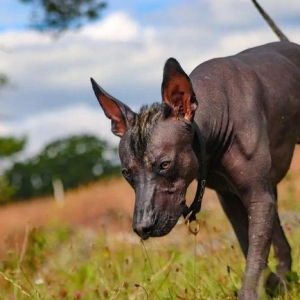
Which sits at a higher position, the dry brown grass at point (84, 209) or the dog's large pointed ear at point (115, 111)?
the dog's large pointed ear at point (115, 111)

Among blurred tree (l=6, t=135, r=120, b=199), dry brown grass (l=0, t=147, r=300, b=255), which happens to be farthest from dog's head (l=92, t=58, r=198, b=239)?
blurred tree (l=6, t=135, r=120, b=199)

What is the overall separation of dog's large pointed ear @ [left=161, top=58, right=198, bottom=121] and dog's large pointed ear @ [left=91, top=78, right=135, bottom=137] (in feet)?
0.76

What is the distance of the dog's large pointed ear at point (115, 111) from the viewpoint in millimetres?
5547

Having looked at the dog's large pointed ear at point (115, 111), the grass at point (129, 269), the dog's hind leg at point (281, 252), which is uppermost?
the dog's large pointed ear at point (115, 111)

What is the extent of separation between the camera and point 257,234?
18.8 ft

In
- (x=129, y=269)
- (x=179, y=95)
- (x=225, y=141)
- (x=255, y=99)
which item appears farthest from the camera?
(x=129, y=269)

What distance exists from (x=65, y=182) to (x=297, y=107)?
207 feet

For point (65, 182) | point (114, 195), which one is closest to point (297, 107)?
point (114, 195)

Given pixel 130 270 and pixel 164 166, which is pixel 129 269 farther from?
pixel 164 166

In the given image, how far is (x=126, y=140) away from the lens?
5.34 metres

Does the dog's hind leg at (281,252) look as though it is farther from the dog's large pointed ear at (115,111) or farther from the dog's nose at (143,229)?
the dog's nose at (143,229)

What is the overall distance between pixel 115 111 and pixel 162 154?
0.55 m

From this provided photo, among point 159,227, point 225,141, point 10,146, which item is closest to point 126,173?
point 159,227

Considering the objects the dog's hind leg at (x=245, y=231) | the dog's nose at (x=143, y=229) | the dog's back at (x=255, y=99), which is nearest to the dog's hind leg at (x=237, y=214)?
the dog's hind leg at (x=245, y=231)
